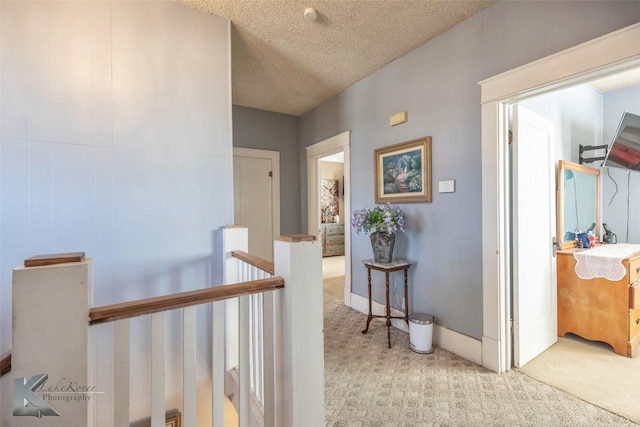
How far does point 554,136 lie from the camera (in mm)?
2568

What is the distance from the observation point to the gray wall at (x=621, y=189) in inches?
125

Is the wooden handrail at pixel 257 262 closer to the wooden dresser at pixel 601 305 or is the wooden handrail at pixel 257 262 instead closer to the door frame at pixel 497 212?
the door frame at pixel 497 212

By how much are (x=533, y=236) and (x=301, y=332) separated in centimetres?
203

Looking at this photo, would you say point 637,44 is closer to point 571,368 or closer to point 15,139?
point 571,368

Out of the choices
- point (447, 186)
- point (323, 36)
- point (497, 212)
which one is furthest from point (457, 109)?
point (323, 36)

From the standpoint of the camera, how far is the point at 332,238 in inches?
297

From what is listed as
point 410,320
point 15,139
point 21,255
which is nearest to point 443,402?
point 410,320

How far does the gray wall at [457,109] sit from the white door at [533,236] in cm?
25

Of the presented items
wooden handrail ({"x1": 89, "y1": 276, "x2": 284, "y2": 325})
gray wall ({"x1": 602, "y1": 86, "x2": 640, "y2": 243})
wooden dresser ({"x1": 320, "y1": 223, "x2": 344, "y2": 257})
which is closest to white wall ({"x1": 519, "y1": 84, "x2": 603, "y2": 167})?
gray wall ({"x1": 602, "y1": 86, "x2": 640, "y2": 243})

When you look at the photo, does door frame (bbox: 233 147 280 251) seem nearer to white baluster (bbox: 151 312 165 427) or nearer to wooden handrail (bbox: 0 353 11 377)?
white baluster (bbox: 151 312 165 427)

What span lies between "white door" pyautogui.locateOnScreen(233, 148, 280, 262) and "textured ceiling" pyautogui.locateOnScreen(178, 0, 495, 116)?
0.95 meters

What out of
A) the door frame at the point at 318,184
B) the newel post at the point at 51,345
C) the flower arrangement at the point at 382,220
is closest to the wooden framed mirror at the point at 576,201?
the flower arrangement at the point at 382,220

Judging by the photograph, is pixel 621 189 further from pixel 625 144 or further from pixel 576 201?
pixel 576 201

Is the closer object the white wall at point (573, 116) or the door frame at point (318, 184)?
the white wall at point (573, 116)
